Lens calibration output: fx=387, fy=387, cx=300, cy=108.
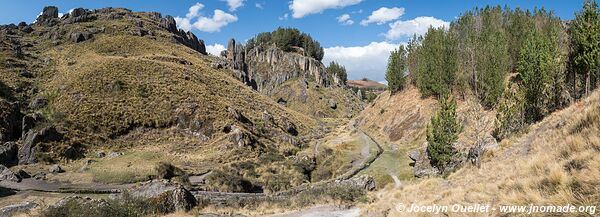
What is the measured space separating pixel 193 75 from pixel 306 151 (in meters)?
47.6

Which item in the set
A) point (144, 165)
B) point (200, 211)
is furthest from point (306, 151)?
point (200, 211)

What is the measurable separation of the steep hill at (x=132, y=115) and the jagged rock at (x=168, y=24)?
112ft

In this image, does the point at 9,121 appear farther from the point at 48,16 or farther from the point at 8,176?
the point at 48,16

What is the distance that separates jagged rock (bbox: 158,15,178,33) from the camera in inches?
6708

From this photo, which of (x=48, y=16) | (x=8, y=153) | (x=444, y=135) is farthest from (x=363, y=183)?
(x=48, y=16)

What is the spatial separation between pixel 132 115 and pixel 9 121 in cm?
2074

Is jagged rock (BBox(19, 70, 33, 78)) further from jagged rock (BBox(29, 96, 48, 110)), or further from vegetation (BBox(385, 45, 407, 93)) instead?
vegetation (BBox(385, 45, 407, 93))

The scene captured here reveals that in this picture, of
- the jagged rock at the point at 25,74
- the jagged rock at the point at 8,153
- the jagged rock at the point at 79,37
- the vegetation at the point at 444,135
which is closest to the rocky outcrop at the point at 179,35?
the jagged rock at the point at 79,37

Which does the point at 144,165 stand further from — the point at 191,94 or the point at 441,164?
the point at 441,164

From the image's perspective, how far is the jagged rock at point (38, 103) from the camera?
3086 inches

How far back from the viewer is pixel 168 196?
26938 millimetres

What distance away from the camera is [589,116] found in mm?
15055

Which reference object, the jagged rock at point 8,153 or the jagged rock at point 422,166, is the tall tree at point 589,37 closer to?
the jagged rock at point 422,166

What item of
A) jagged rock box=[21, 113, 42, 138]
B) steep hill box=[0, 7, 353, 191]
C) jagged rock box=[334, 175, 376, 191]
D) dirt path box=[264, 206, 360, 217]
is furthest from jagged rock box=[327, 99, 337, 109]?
dirt path box=[264, 206, 360, 217]
